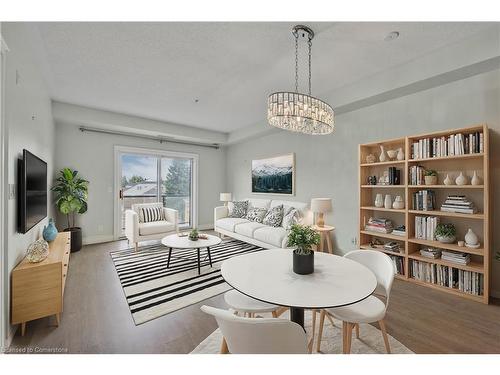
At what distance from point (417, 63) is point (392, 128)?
2.72 ft

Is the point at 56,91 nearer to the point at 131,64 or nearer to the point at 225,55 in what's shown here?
the point at 131,64

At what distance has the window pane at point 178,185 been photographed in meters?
5.74

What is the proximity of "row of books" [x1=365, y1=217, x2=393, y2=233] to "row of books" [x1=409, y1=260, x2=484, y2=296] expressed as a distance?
471 mm

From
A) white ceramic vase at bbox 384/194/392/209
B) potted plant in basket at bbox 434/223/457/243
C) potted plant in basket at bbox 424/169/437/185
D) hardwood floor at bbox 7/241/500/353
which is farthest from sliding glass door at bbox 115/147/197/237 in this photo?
potted plant in basket at bbox 434/223/457/243

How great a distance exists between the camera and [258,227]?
13.8 ft

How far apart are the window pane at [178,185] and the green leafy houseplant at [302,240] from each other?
191 inches

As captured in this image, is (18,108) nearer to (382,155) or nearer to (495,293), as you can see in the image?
(382,155)

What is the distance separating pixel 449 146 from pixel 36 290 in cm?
418

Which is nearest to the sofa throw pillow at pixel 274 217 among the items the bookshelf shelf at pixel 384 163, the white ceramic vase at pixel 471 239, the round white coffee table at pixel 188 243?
the round white coffee table at pixel 188 243

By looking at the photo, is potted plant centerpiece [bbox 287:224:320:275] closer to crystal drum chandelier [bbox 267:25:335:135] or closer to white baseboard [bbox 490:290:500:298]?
crystal drum chandelier [bbox 267:25:335:135]

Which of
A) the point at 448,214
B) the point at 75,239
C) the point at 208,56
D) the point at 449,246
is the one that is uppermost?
the point at 208,56

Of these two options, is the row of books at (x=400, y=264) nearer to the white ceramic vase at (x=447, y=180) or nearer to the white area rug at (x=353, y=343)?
the white ceramic vase at (x=447, y=180)

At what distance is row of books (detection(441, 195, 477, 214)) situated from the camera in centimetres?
239

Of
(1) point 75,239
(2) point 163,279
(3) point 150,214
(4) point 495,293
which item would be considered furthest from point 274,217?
(1) point 75,239
